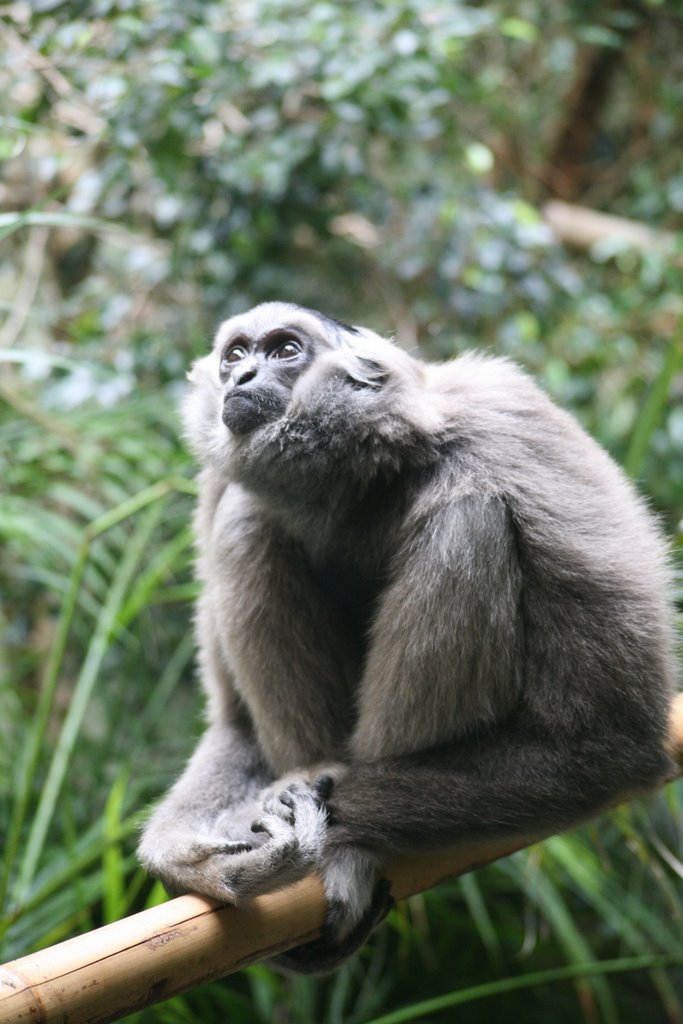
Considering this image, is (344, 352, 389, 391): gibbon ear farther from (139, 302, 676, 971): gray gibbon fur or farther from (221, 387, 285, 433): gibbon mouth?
(221, 387, 285, 433): gibbon mouth

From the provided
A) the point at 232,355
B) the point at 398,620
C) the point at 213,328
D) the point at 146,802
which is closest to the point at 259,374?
the point at 232,355

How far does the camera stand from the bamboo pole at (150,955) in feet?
5.17

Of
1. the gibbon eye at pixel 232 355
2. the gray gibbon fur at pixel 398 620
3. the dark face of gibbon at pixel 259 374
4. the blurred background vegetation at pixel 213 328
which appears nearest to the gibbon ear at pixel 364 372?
the gray gibbon fur at pixel 398 620

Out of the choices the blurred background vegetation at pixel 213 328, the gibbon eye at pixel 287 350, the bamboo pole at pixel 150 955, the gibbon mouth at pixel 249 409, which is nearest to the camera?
the bamboo pole at pixel 150 955

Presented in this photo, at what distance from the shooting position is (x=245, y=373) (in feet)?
8.22

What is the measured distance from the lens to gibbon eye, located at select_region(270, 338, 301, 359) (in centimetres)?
256

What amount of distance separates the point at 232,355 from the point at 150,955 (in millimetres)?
1511

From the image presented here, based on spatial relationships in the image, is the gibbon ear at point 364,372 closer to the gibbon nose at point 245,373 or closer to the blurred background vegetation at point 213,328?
the gibbon nose at point 245,373

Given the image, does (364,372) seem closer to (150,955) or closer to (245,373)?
(245,373)

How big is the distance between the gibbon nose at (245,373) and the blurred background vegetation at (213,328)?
2.00 ft

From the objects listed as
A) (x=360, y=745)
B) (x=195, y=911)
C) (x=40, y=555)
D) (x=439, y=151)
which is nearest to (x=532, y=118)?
(x=439, y=151)

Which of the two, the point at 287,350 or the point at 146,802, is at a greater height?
the point at 287,350

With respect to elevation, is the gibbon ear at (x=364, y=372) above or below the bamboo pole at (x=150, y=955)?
above

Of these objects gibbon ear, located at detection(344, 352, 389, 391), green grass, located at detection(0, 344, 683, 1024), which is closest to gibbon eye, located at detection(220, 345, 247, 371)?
gibbon ear, located at detection(344, 352, 389, 391)
